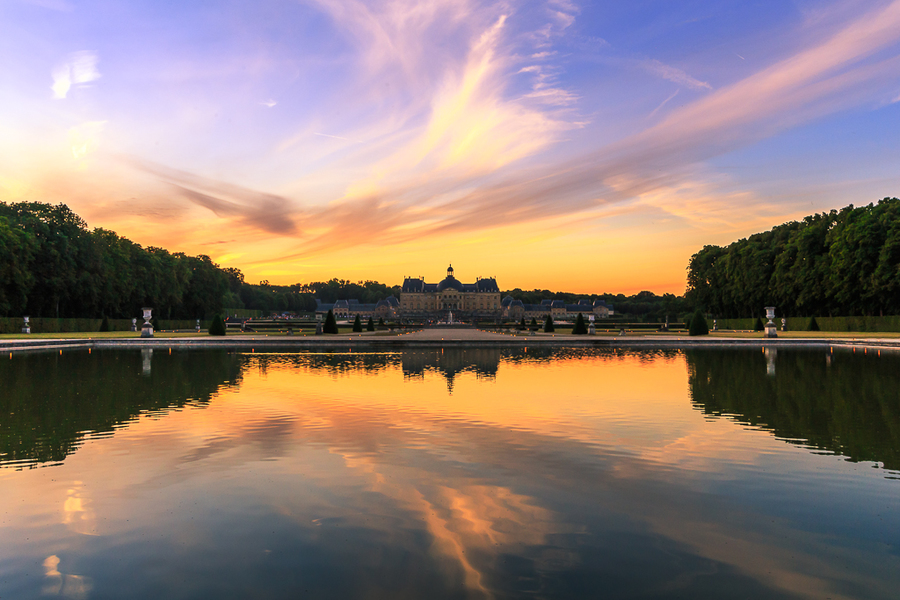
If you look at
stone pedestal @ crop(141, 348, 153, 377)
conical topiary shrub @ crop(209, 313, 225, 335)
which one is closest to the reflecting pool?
stone pedestal @ crop(141, 348, 153, 377)

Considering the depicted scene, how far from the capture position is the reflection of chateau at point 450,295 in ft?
532

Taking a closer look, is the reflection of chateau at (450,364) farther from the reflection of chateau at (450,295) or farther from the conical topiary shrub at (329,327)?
the reflection of chateau at (450,295)

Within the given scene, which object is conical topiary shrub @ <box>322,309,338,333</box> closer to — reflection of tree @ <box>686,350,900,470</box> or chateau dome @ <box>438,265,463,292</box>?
reflection of tree @ <box>686,350,900,470</box>

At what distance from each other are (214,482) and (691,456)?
5.67 metres

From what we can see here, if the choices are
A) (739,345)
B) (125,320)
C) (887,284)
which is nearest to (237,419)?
(739,345)

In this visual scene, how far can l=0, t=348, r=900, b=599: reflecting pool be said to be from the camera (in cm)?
411

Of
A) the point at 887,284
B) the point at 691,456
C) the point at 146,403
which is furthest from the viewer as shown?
the point at 887,284

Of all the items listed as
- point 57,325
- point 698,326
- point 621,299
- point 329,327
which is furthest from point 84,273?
point 621,299

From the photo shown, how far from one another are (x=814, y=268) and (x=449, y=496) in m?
51.8

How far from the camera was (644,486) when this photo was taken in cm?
618

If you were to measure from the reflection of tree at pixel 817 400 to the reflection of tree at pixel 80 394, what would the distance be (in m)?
10.2

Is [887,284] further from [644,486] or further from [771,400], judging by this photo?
[644,486]

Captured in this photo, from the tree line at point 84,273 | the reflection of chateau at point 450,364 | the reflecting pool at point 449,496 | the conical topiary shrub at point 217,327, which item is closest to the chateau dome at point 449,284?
the tree line at point 84,273

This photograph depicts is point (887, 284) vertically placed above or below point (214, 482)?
above
